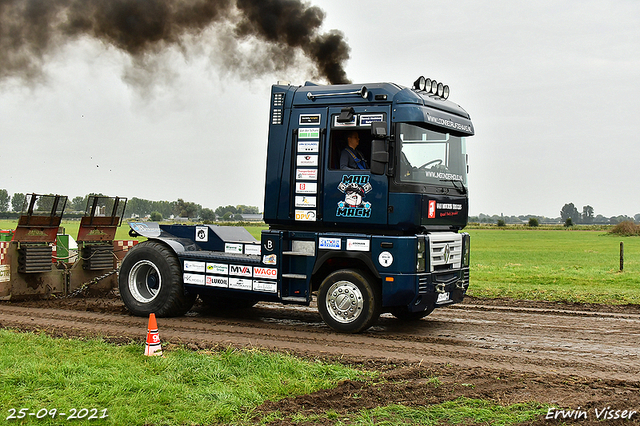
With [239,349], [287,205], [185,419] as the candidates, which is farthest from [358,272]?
[185,419]

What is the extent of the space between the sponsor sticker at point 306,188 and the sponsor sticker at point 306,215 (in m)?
0.29

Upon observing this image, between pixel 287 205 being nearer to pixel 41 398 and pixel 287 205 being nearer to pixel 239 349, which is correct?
pixel 239 349

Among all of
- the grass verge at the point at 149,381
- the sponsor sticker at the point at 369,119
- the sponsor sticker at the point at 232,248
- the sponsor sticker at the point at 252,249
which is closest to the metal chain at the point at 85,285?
the sponsor sticker at the point at 232,248

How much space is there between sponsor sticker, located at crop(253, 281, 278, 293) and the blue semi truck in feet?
0.06

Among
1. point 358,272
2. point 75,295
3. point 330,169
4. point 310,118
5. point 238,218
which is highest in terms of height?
point 310,118

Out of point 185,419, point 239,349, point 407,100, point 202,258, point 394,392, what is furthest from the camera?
point 202,258

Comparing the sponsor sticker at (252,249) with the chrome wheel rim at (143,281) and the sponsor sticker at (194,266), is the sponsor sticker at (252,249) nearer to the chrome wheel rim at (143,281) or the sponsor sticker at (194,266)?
the sponsor sticker at (194,266)

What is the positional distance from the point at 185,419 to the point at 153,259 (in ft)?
19.8

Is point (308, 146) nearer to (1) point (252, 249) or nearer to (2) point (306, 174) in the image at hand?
(2) point (306, 174)

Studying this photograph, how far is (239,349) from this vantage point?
780 centimetres

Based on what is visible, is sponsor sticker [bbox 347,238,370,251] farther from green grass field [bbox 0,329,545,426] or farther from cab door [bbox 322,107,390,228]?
green grass field [bbox 0,329,545,426]

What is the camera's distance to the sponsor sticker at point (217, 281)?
1030cm

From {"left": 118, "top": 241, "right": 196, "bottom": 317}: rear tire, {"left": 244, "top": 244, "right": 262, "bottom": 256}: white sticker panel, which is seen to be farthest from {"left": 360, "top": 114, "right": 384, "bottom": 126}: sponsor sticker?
{"left": 118, "top": 241, "right": 196, "bottom": 317}: rear tire

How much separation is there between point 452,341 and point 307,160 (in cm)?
344
